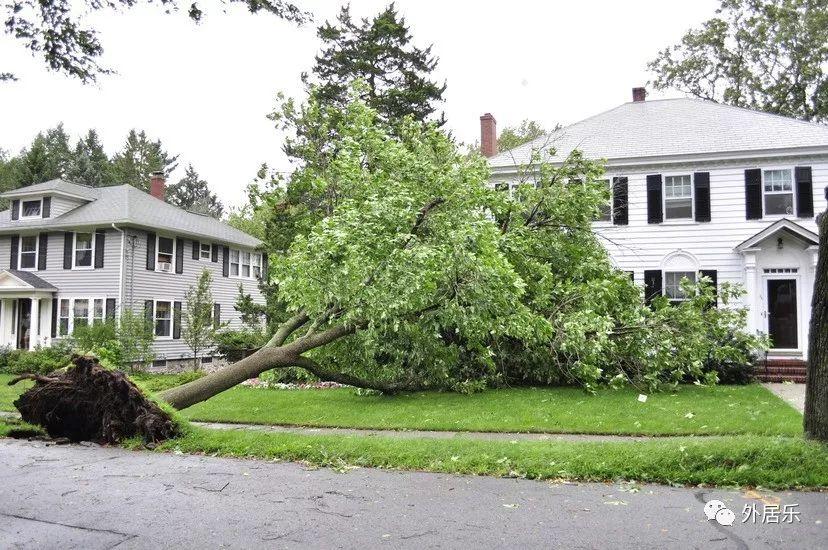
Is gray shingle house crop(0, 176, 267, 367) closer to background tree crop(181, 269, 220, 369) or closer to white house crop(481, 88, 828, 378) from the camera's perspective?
background tree crop(181, 269, 220, 369)

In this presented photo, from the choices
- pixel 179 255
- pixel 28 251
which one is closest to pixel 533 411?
pixel 179 255

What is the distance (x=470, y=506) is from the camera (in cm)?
513

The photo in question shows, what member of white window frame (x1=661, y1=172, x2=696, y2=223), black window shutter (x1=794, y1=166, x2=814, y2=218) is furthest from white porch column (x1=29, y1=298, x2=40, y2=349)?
black window shutter (x1=794, y1=166, x2=814, y2=218)

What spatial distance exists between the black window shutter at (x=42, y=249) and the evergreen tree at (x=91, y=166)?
26.2 meters

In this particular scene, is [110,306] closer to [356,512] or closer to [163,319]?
[163,319]

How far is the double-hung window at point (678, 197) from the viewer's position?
17172 mm

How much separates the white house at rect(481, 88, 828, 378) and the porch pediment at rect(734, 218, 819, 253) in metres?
0.03

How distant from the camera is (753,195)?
1655cm

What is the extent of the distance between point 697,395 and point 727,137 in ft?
30.3

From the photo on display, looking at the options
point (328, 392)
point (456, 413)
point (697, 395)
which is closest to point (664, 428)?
point (456, 413)

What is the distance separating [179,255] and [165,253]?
785mm

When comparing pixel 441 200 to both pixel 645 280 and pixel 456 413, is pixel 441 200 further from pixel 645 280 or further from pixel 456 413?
pixel 645 280

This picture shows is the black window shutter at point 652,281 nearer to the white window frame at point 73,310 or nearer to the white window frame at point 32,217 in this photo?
the white window frame at point 73,310

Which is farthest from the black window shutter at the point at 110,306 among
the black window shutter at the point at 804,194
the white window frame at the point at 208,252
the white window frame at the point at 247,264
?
the black window shutter at the point at 804,194
